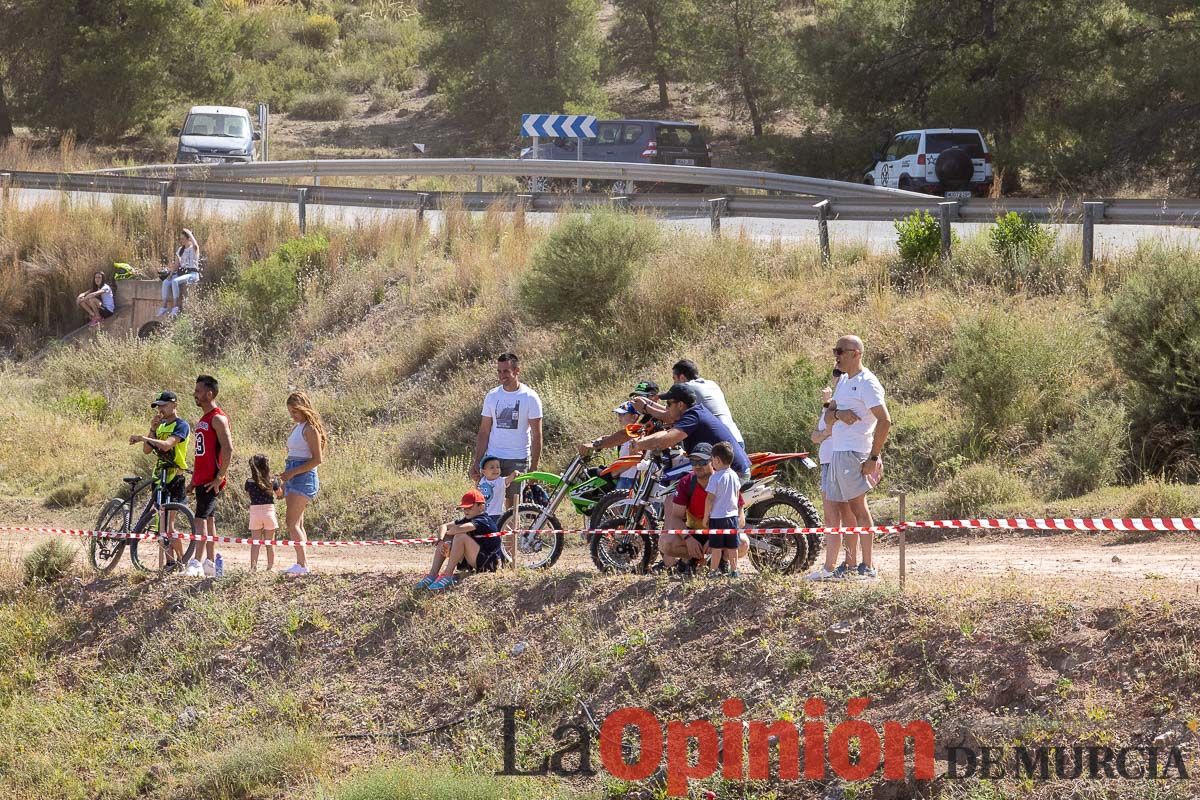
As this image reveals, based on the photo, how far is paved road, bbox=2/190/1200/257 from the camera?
17.0 metres

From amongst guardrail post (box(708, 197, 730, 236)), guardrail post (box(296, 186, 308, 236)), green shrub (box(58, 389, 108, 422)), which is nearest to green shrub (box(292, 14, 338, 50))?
guardrail post (box(296, 186, 308, 236))

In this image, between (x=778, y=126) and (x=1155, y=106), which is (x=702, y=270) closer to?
(x=1155, y=106)

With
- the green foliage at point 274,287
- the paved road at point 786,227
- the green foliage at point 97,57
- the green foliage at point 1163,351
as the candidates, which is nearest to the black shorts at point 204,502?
the green foliage at point 1163,351

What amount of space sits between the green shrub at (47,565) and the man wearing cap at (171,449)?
48.9 inches

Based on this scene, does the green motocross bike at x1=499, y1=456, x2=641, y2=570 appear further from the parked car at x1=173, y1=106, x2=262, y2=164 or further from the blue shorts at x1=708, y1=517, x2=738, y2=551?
the parked car at x1=173, y1=106, x2=262, y2=164

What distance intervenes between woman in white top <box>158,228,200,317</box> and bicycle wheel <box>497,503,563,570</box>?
42.1 feet

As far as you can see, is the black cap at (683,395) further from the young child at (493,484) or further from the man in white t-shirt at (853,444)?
the young child at (493,484)

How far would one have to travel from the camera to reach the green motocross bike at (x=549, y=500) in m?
11.0

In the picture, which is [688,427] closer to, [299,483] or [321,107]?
[299,483]

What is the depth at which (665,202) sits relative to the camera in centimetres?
2103

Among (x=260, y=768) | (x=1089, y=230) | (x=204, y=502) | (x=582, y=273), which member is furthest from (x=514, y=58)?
(x=260, y=768)

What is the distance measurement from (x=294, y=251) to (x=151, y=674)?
1222 cm

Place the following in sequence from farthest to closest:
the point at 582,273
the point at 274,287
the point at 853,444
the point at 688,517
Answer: the point at 274,287 < the point at 582,273 < the point at 688,517 < the point at 853,444

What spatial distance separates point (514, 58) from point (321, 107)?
9663 mm
